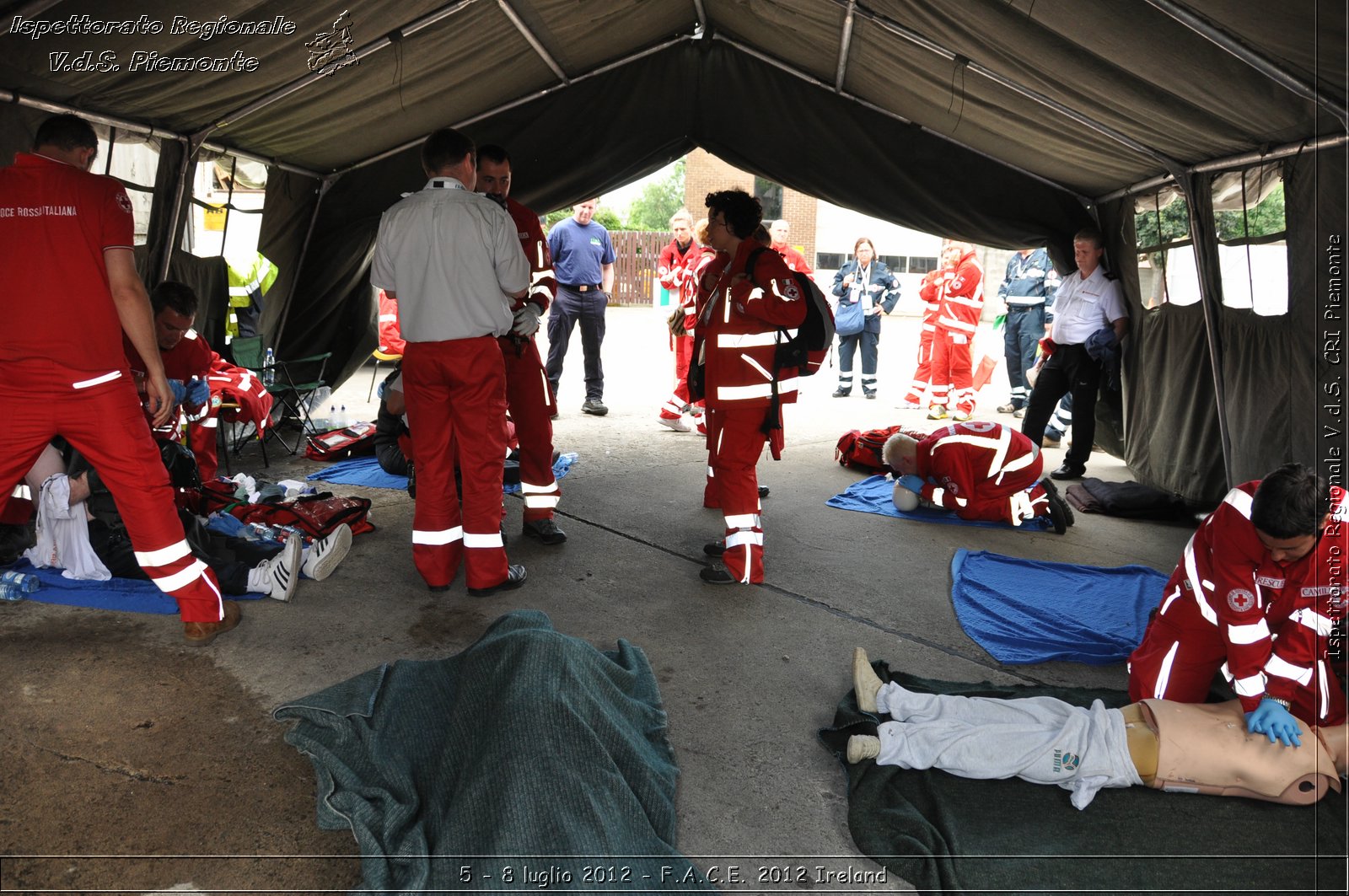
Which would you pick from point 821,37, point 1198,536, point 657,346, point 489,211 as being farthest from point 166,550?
point 657,346

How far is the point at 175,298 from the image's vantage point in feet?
16.6

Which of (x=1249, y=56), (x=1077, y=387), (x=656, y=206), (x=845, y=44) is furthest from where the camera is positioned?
(x=656, y=206)

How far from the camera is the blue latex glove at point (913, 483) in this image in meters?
6.13

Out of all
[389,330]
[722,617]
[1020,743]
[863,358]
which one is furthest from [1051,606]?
[389,330]

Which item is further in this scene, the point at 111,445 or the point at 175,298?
the point at 175,298

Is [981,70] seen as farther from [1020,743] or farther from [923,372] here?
[923,372]

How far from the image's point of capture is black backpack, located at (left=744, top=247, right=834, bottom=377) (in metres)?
4.57

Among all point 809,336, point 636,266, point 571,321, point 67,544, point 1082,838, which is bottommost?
point 1082,838

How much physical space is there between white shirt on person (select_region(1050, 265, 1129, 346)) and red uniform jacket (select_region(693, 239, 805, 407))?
360 centimetres

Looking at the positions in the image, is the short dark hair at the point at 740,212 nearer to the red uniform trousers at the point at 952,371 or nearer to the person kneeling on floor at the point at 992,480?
the person kneeling on floor at the point at 992,480

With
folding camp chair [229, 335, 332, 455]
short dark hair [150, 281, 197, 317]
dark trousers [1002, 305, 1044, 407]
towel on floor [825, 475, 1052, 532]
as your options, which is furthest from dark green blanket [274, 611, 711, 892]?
dark trousers [1002, 305, 1044, 407]

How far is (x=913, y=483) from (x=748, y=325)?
2192mm

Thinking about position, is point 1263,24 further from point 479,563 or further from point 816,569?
point 479,563

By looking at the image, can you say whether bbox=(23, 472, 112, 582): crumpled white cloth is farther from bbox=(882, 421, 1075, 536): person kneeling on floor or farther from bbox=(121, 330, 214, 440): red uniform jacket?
bbox=(882, 421, 1075, 536): person kneeling on floor
